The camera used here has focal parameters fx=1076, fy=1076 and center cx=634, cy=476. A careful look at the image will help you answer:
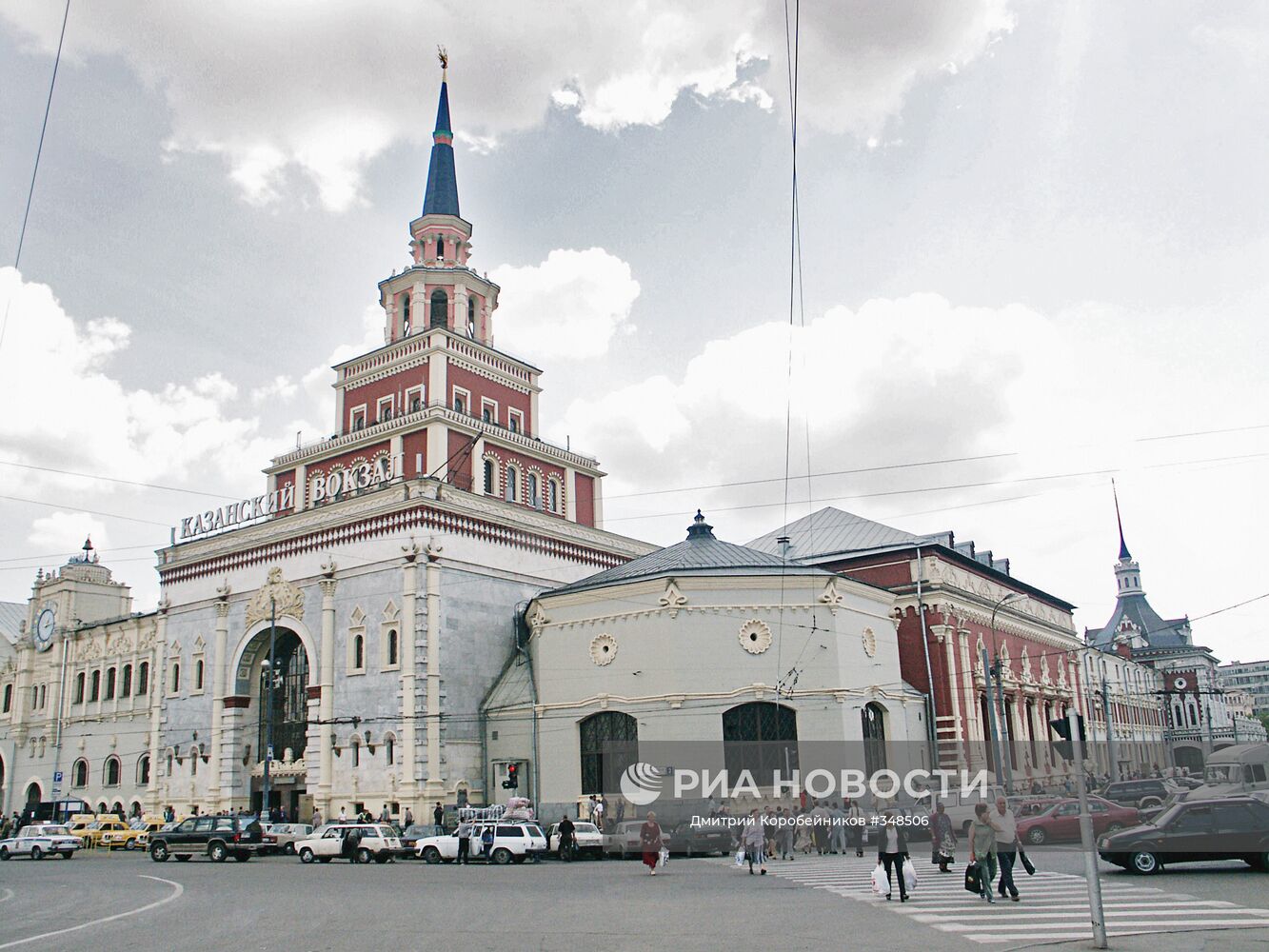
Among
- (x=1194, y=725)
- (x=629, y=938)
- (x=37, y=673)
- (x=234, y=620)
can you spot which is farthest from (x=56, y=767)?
(x=1194, y=725)

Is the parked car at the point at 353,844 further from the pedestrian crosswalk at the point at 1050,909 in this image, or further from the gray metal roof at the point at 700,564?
the pedestrian crosswalk at the point at 1050,909

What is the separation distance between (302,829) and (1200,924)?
1205 inches

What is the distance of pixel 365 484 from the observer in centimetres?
4869

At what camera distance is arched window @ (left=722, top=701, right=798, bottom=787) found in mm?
38562

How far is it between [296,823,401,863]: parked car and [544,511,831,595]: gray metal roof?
12.8 m

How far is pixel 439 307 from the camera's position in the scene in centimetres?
5419

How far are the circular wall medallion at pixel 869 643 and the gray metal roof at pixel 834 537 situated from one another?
32.5 ft

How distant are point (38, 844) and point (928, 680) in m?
36.5

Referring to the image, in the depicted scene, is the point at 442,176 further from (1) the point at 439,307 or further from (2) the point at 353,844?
(2) the point at 353,844

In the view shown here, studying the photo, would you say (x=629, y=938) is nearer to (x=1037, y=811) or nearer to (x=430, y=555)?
(x=1037, y=811)

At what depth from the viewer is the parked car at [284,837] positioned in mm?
36244

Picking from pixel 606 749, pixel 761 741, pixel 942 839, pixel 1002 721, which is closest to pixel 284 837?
pixel 606 749

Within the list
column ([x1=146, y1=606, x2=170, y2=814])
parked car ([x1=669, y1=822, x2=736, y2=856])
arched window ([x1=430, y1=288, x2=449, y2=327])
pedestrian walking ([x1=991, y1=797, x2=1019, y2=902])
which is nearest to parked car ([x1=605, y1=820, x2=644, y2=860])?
parked car ([x1=669, y1=822, x2=736, y2=856])

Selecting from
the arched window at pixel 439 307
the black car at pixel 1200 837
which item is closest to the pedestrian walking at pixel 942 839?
the black car at pixel 1200 837
